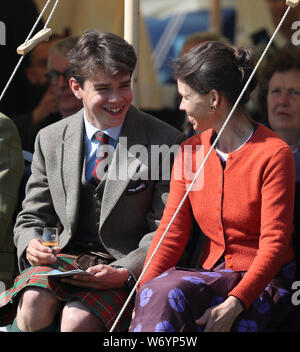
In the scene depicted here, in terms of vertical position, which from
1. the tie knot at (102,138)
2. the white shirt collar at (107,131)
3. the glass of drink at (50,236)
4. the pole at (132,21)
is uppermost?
the pole at (132,21)

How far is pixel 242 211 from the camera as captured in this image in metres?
2.71

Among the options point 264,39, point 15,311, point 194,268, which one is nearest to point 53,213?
point 15,311

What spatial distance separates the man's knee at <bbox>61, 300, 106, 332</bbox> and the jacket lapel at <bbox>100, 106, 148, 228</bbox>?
43 centimetres

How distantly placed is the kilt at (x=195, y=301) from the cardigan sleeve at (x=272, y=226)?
0.07 m

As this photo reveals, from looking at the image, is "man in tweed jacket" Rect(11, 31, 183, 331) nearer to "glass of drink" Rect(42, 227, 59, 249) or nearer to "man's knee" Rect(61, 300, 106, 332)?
"glass of drink" Rect(42, 227, 59, 249)

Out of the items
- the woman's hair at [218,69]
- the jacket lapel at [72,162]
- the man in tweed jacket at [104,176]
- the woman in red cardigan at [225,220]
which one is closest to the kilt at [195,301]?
the woman in red cardigan at [225,220]

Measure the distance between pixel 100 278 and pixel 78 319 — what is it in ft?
0.61

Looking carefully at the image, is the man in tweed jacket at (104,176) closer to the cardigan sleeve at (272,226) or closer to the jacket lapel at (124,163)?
the jacket lapel at (124,163)

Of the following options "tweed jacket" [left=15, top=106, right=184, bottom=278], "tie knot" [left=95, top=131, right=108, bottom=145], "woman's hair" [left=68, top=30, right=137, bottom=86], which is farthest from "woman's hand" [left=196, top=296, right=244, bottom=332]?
"woman's hair" [left=68, top=30, right=137, bottom=86]

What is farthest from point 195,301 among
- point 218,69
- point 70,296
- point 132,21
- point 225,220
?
point 132,21

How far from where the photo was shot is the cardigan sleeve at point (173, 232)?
112 inches

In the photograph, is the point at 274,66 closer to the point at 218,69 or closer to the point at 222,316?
the point at 218,69

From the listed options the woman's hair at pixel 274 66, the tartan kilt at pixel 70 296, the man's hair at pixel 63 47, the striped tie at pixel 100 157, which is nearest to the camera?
the tartan kilt at pixel 70 296

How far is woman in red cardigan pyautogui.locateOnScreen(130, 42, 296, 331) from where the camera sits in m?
2.52
